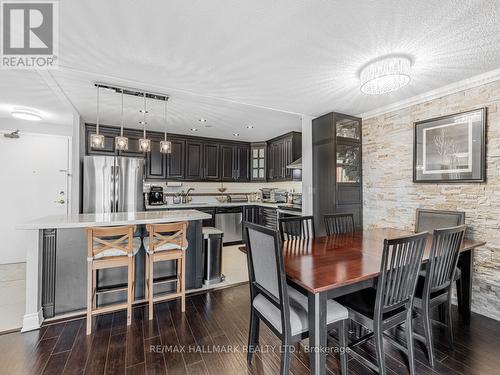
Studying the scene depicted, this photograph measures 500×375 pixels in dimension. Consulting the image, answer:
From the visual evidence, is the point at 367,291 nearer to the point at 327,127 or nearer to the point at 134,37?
the point at 327,127

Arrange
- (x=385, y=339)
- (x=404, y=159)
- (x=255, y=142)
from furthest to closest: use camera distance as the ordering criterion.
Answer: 1. (x=255, y=142)
2. (x=404, y=159)
3. (x=385, y=339)

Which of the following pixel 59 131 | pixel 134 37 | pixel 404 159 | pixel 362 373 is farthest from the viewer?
pixel 59 131

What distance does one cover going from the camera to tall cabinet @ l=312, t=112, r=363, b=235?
3.40 m

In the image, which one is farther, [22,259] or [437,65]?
[22,259]

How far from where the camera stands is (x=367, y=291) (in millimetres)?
1771

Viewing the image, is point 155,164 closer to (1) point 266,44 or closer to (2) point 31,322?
(2) point 31,322

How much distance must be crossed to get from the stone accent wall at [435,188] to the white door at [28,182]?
17.3 ft

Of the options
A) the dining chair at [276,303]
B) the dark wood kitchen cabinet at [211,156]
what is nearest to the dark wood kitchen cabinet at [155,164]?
the dark wood kitchen cabinet at [211,156]

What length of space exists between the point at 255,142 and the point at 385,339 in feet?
15.0

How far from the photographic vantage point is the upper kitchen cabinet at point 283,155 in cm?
474

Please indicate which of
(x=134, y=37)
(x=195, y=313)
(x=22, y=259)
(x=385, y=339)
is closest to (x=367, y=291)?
(x=385, y=339)

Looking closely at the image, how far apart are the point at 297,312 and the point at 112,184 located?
142 inches

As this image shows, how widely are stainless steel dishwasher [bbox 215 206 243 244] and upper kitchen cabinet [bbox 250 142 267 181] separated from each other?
0.98 m

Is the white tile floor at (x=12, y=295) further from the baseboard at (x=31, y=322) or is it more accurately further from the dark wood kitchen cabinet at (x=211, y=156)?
the dark wood kitchen cabinet at (x=211, y=156)
